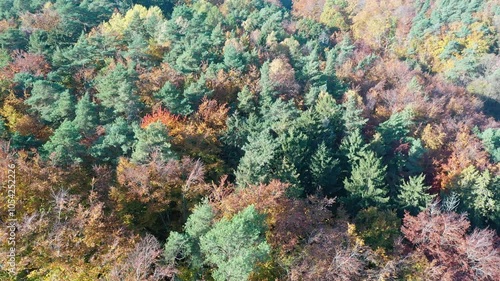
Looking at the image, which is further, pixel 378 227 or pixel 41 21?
pixel 41 21

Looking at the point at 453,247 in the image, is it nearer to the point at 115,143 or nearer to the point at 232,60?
the point at 115,143

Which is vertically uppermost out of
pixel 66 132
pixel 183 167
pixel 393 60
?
pixel 66 132

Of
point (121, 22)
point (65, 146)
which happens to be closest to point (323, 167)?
point (65, 146)

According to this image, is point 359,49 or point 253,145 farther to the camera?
point 359,49

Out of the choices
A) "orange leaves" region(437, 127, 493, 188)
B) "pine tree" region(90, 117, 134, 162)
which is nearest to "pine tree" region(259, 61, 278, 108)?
"pine tree" region(90, 117, 134, 162)

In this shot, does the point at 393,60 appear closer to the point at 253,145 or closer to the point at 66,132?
the point at 253,145

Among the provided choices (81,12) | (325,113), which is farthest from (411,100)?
(81,12)
